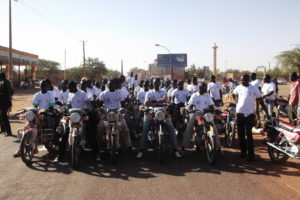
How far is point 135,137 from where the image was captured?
31.3 feet

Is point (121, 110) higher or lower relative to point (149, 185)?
higher

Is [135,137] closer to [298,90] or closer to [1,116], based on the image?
[1,116]

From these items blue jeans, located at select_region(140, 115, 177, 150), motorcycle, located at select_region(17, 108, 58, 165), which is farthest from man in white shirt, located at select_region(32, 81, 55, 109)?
blue jeans, located at select_region(140, 115, 177, 150)

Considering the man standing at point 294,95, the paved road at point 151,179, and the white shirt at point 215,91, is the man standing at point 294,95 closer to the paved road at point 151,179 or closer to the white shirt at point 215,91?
the white shirt at point 215,91

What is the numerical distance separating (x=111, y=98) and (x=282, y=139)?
13.4ft

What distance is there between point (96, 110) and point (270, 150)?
4.24 meters

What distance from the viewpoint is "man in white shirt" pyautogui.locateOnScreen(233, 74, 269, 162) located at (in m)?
6.66

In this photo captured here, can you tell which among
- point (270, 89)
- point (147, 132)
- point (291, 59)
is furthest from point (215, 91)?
point (291, 59)

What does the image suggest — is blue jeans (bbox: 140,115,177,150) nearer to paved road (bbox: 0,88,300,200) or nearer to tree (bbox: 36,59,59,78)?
paved road (bbox: 0,88,300,200)

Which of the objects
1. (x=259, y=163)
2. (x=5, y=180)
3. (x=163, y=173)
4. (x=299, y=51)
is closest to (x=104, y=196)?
(x=163, y=173)

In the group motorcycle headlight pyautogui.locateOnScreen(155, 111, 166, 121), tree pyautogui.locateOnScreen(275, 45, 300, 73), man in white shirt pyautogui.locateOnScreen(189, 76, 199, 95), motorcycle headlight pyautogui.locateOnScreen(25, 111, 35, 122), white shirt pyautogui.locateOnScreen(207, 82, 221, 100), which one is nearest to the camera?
motorcycle headlight pyautogui.locateOnScreen(25, 111, 35, 122)

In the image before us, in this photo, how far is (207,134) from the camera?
21.7 ft

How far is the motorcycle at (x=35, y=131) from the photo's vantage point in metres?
6.39

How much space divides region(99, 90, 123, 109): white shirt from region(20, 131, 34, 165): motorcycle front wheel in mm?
1975
